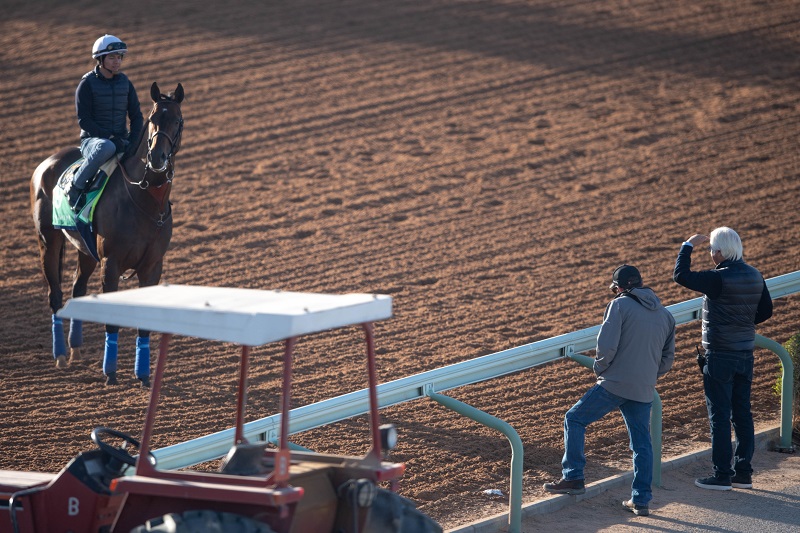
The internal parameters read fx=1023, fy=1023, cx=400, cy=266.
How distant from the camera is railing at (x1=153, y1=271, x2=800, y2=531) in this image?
217 inches

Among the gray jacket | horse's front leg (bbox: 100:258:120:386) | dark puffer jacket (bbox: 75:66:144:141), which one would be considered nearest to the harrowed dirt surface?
horse's front leg (bbox: 100:258:120:386)

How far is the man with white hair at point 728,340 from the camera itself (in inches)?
276

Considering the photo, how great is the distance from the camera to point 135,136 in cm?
927

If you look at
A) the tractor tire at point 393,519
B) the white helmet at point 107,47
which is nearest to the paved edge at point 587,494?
the tractor tire at point 393,519

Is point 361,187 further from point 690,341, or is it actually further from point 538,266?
point 690,341

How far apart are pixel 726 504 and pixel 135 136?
5879 millimetres

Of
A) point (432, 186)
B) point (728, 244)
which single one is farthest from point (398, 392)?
point (432, 186)

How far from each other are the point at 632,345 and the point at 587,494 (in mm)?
1078

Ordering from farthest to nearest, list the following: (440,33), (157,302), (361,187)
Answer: (440,33), (361,187), (157,302)

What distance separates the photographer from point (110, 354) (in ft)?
28.6

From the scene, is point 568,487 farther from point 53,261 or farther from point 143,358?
point 53,261

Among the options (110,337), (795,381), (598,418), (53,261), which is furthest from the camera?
(53,261)

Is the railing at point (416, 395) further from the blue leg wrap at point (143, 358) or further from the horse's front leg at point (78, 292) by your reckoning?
the horse's front leg at point (78, 292)

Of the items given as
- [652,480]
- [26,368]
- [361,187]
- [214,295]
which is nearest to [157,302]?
[214,295]
